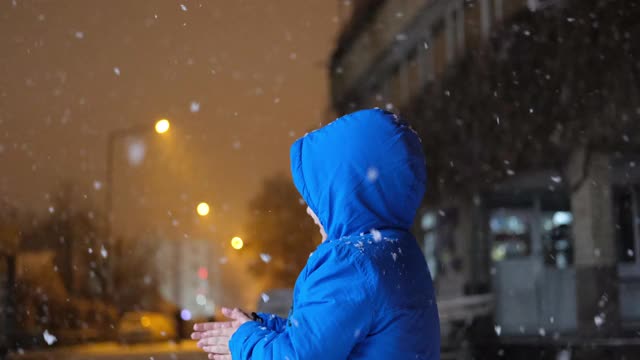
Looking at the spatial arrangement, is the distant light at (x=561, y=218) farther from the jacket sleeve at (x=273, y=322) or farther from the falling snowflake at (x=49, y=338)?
the jacket sleeve at (x=273, y=322)

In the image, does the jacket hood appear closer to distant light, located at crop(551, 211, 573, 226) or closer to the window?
the window

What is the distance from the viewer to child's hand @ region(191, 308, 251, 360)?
6.16ft

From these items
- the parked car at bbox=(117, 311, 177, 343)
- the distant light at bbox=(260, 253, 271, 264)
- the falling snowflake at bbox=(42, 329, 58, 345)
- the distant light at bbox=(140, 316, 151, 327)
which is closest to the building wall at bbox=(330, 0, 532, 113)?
the parked car at bbox=(117, 311, 177, 343)

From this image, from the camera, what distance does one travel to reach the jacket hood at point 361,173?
176 cm

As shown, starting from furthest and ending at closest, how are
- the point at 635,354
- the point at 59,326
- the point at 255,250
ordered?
the point at 255,250 → the point at 59,326 → the point at 635,354

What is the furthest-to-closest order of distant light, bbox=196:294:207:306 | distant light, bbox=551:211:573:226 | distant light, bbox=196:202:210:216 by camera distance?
distant light, bbox=196:294:207:306 < distant light, bbox=196:202:210:216 < distant light, bbox=551:211:573:226

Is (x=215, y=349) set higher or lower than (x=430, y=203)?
higher

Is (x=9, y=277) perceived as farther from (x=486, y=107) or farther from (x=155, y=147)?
(x=155, y=147)

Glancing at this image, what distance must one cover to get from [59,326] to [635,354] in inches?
881

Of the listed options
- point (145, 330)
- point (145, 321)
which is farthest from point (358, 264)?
point (145, 321)

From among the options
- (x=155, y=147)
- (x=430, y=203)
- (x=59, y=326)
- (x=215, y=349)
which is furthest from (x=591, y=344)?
(x=155, y=147)

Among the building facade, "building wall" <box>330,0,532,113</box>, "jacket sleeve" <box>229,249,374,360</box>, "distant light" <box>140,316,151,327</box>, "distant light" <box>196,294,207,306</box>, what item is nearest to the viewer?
"jacket sleeve" <box>229,249,374,360</box>

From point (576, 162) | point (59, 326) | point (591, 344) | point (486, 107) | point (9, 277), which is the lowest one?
point (59, 326)

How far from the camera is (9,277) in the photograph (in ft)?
54.6
